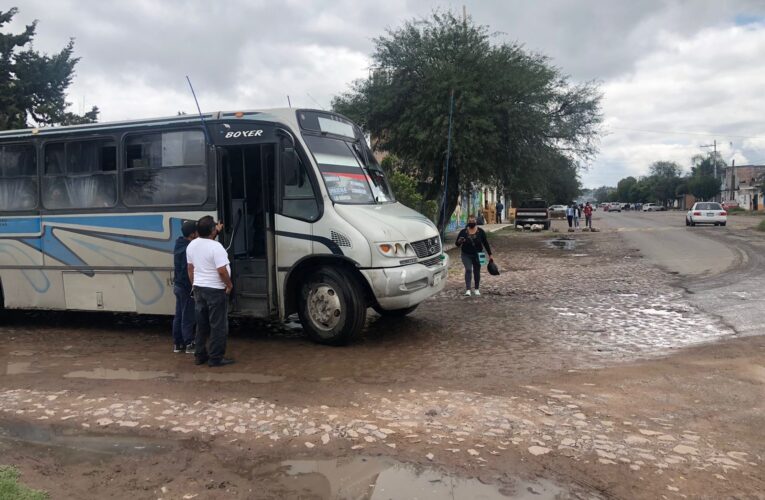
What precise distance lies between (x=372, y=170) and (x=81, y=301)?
4.56 metres

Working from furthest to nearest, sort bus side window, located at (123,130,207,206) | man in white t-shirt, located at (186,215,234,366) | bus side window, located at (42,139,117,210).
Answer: bus side window, located at (42,139,117,210), bus side window, located at (123,130,207,206), man in white t-shirt, located at (186,215,234,366)

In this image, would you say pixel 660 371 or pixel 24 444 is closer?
pixel 24 444

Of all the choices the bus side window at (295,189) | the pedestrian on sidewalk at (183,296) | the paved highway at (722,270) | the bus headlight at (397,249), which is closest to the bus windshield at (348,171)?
the bus side window at (295,189)

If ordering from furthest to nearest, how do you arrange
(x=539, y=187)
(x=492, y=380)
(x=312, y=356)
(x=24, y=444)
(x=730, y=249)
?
(x=539, y=187), (x=730, y=249), (x=312, y=356), (x=492, y=380), (x=24, y=444)

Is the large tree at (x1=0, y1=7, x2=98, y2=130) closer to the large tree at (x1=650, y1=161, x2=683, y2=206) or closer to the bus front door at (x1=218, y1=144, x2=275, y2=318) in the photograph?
the bus front door at (x1=218, y1=144, x2=275, y2=318)

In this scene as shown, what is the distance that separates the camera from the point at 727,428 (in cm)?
464

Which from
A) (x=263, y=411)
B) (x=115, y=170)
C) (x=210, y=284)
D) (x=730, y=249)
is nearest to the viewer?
(x=263, y=411)

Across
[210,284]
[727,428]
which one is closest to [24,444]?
[210,284]

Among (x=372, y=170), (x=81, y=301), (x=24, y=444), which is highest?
(x=372, y=170)

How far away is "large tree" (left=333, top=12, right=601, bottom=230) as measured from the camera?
21.9 m

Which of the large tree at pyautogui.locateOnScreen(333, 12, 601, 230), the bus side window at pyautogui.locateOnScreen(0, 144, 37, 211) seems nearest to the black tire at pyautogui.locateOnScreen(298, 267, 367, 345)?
the bus side window at pyautogui.locateOnScreen(0, 144, 37, 211)

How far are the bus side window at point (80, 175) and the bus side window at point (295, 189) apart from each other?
2650 mm

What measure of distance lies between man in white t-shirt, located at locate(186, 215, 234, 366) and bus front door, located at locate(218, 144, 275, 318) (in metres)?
1.12

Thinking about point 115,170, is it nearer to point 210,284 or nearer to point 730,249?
point 210,284
